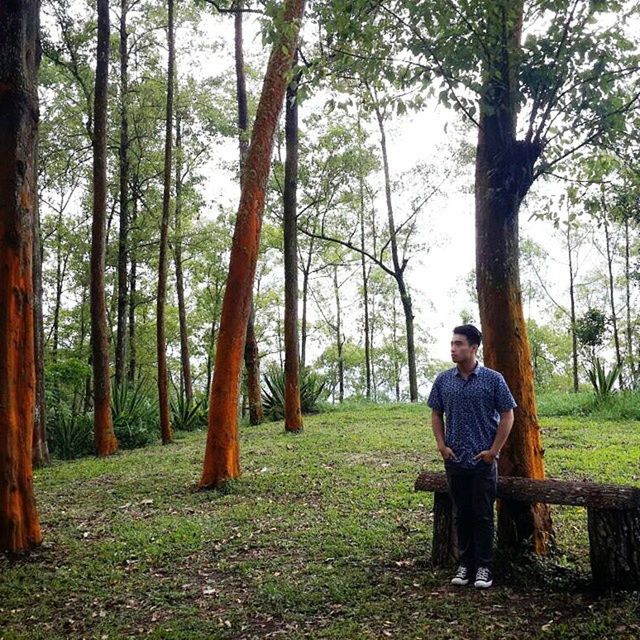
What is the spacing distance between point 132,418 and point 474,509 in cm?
1023

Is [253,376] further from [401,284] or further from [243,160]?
[401,284]

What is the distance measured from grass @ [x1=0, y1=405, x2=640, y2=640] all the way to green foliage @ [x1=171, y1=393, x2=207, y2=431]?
591cm

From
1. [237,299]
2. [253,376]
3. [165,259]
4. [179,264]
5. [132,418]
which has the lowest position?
[132,418]

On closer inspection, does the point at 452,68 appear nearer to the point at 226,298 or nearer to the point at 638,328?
the point at 226,298

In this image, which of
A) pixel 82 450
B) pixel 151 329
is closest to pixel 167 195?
pixel 82 450

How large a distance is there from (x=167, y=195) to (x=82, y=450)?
5.36 meters

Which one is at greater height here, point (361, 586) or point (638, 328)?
point (638, 328)

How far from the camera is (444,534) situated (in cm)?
437

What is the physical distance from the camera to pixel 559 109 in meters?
3.74

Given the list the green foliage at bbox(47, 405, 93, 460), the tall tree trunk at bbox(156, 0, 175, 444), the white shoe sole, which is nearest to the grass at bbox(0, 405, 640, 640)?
the white shoe sole

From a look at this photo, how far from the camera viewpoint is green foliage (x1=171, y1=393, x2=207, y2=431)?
14.5 metres

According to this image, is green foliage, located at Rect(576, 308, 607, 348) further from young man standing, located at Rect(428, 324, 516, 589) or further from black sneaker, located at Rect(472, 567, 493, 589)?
black sneaker, located at Rect(472, 567, 493, 589)

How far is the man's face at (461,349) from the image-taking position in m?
4.00

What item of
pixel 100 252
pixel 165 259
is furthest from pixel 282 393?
pixel 100 252
